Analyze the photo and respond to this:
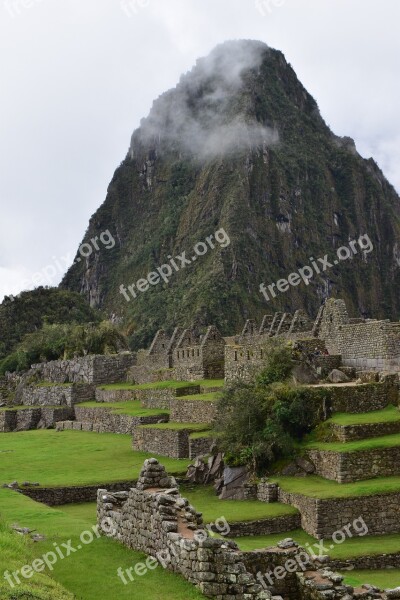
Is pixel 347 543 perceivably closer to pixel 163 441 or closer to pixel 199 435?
pixel 199 435

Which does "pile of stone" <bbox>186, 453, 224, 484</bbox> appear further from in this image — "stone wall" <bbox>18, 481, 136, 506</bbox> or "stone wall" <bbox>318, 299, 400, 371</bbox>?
"stone wall" <bbox>318, 299, 400, 371</bbox>

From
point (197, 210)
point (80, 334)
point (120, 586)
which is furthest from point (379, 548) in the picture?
point (197, 210)

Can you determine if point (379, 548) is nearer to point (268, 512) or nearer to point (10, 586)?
point (268, 512)

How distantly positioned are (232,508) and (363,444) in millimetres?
3274

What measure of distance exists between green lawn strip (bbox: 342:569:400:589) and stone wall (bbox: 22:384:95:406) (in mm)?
32101

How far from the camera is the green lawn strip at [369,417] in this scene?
19.4 meters

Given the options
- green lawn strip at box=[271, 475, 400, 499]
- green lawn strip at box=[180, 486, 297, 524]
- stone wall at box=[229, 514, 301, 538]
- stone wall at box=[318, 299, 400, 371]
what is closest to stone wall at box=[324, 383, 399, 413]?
green lawn strip at box=[271, 475, 400, 499]

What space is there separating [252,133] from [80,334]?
133440 millimetres

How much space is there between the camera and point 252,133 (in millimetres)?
183250

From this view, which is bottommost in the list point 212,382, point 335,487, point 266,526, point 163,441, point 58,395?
point 266,526

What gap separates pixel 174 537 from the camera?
9836 mm

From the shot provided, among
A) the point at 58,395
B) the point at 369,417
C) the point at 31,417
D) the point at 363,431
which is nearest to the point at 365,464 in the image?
the point at 363,431

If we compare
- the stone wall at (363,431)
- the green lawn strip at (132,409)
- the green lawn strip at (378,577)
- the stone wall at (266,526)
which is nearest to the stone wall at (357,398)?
the stone wall at (363,431)

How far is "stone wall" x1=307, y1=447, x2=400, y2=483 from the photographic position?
1803cm
